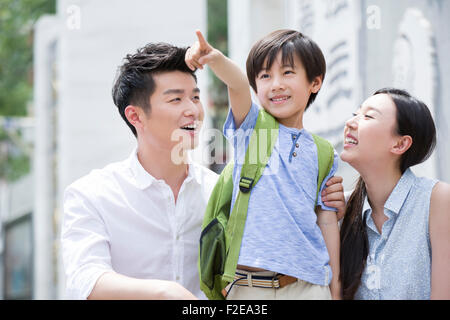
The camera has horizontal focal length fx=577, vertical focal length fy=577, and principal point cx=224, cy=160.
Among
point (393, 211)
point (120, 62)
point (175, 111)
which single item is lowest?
point (393, 211)

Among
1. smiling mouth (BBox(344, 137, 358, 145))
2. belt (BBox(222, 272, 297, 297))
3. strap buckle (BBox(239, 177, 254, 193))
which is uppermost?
smiling mouth (BBox(344, 137, 358, 145))

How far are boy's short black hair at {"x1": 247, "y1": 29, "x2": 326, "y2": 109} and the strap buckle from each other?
408 millimetres

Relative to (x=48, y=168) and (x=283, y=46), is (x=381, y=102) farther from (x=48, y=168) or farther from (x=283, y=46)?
(x=48, y=168)

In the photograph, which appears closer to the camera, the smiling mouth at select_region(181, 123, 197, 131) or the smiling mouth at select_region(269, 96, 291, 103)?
the smiling mouth at select_region(269, 96, 291, 103)

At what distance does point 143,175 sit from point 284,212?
775 millimetres

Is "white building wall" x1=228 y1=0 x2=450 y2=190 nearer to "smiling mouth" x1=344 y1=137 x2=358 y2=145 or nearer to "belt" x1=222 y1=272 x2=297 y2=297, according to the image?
"smiling mouth" x1=344 y1=137 x2=358 y2=145

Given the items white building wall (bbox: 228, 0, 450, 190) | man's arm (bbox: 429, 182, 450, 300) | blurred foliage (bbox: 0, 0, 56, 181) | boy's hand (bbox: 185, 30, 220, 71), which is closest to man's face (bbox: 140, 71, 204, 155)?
→ boy's hand (bbox: 185, 30, 220, 71)

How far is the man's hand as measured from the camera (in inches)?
82.8

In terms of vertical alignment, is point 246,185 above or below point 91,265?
above

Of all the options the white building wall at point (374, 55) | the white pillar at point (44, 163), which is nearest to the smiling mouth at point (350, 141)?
the white building wall at point (374, 55)

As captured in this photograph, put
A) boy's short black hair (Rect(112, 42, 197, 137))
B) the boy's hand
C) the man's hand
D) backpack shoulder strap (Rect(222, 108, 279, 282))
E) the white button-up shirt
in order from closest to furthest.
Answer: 1. the boy's hand
2. backpack shoulder strap (Rect(222, 108, 279, 282))
3. the man's hand
4. the white button-up shirt
5. boy's short black hair (Rect(112, 42, 197, 137))

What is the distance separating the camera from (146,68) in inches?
97.7

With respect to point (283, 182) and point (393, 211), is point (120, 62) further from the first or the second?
point (393, 211)

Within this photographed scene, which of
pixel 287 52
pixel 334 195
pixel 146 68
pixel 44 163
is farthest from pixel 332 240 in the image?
pixel 44 163
